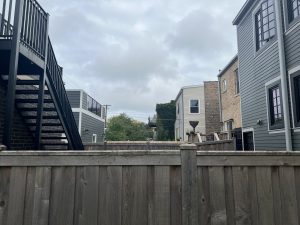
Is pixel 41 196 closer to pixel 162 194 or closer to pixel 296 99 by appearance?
pixel 162 194

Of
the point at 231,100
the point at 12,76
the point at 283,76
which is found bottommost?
the point at 12,76

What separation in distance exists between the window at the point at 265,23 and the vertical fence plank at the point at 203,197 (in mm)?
7404

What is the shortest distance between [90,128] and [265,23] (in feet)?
63.0

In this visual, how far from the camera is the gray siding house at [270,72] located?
6.98 metres

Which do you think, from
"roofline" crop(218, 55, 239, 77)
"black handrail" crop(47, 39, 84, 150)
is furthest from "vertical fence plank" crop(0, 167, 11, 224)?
"roofline" crop(218, 55, 239, 77)

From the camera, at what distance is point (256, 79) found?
Result: 378 inches

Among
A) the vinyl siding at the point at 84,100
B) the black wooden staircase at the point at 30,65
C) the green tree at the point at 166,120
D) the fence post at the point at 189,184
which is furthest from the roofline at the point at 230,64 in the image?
the green tree at the point at 166,120

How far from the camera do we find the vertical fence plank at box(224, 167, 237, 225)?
2162 mm

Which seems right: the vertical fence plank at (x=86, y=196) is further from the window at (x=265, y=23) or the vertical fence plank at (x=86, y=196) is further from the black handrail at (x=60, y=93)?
the window at (x=265, y=23)

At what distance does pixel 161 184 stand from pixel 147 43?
23472 millimetres

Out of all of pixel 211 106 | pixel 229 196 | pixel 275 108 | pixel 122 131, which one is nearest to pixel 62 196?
pixel 229 196

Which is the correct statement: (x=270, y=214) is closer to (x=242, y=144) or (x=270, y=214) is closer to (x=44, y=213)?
(x=44, y=213)

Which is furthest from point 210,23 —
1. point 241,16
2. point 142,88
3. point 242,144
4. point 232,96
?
point 142,88

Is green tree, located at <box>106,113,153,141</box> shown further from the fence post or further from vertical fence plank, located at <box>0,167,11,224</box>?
the fence post
